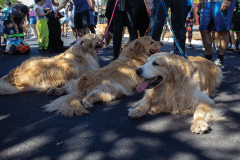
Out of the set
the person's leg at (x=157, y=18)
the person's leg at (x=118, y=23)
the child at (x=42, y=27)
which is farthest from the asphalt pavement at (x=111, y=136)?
the child at (x=42, y=27)

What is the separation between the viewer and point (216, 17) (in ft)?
13.7

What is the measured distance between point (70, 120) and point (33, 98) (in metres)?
1.23

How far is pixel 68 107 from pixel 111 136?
0.86 meters

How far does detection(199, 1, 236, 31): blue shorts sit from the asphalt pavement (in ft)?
7.00

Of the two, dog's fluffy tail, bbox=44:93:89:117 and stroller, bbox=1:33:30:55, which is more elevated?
stroller, bbox=1:33:30:55

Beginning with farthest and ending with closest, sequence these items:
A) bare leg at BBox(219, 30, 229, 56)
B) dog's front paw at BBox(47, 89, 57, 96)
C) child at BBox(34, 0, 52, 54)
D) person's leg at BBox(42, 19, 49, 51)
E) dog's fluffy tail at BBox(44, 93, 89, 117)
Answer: person's leg at BBox(42, 19, 49, 51), child at BBox(34, 0, 52, 54), bare leg at BBox(219, 30, 229, 56), dog's front paw at BBox(47, 89, 57, 96), dog's fluffy tail at BBox(44, 93, 89, 117)

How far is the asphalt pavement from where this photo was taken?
1.68m

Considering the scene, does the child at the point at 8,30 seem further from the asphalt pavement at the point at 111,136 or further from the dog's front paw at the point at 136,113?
the dog's front paw at the point at 136,113

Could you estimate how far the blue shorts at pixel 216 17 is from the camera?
162 inches

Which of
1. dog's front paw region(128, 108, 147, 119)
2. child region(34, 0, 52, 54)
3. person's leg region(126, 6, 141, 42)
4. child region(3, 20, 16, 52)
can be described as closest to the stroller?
child region(3, 20, 16, 52)

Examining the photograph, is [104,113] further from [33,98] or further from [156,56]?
[33,98]

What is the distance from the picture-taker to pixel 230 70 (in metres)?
4.46

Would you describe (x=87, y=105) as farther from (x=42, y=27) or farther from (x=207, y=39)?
(x=42, y=27)

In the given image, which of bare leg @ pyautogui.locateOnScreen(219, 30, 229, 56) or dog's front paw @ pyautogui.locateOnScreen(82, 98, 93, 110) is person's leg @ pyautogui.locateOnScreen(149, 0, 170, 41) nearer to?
bare leg @ pyautogui.locateOnScreen(219, 30, 229, 56)
